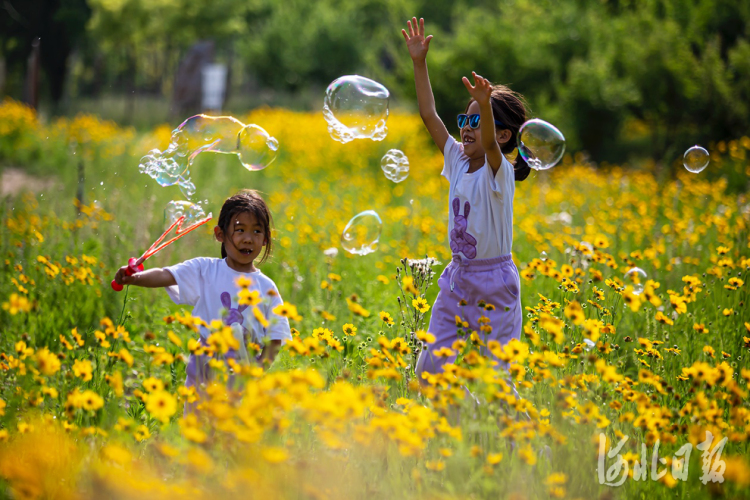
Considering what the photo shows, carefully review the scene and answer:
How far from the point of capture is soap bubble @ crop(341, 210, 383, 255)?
169 inches

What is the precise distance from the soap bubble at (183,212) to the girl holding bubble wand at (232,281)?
551 mm

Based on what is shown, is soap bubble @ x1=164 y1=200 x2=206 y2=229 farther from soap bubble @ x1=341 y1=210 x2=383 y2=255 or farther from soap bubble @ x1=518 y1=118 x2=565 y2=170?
soap bubble @ x1=518 y1=118 x2=565 y2=170

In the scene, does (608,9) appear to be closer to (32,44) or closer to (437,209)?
(437,209)

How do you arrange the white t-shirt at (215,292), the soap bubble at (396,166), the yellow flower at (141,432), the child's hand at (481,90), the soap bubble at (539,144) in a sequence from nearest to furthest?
the yellow flower at (141,432), the child's hand at (481,90), the white t-shirt at (215,292), the soap bubble at (539,144), the soap bubble at (396,166)

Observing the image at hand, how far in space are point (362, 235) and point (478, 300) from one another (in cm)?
148

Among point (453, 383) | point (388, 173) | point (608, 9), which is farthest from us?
point (608, 9)

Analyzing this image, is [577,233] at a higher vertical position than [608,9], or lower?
lower

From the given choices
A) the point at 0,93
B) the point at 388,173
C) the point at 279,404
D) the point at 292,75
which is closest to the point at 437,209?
the point at 388,173

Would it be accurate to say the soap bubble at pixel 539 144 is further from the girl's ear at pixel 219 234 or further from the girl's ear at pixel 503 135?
the girl's ear at pixel 219 234

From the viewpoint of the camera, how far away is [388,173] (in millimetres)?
4328

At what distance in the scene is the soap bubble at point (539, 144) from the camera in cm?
355

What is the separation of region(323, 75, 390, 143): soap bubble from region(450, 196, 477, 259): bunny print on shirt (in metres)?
1.09

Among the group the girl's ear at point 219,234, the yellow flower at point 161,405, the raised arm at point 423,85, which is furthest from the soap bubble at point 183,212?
the yellow flower at point 161,405

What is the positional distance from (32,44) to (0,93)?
3.00m
